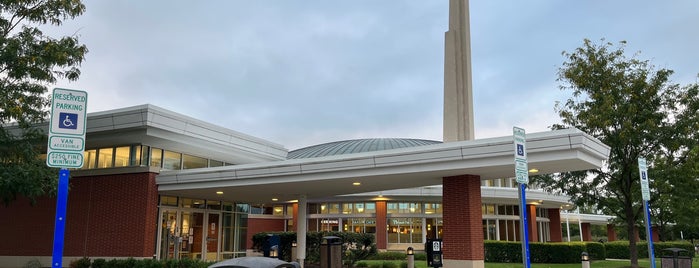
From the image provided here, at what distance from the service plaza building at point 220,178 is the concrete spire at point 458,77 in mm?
52

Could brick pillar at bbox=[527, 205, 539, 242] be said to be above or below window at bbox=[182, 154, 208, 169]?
below

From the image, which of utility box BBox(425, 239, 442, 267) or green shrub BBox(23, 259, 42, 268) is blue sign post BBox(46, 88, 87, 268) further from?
green shrub BBox(23, 259, 42, 268)

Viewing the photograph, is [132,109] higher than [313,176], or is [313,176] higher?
[132,109]

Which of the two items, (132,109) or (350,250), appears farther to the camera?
(350,250)

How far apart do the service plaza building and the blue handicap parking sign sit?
11.2 m

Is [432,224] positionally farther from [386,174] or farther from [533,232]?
[386,174]

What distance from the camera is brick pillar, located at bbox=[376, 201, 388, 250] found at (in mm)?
36156

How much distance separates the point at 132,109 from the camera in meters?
19.2

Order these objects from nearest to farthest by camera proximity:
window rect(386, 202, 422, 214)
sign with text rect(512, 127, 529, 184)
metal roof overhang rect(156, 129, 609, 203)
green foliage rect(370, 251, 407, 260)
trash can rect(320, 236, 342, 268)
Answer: sign with text rect(512, 127, 529, 184) → metal roof overhang rect(156, 129, 609, 203) → trash can rect(320, 236, 342, 268) → green foliage rect(370, 251, 407, 260) → window rect(386, 202, 422, 214)

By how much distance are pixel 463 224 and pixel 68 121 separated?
1305 centimetres

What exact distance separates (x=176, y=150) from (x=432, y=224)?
66.0 feet

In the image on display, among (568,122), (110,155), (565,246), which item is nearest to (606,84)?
(568,122)

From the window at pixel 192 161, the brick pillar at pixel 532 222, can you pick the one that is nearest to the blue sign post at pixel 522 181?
the window at pixel 192 161

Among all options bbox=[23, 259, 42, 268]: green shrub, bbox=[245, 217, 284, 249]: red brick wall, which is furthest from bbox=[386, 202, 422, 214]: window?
bbox=[23, 259, 42, 268]: green shrub
